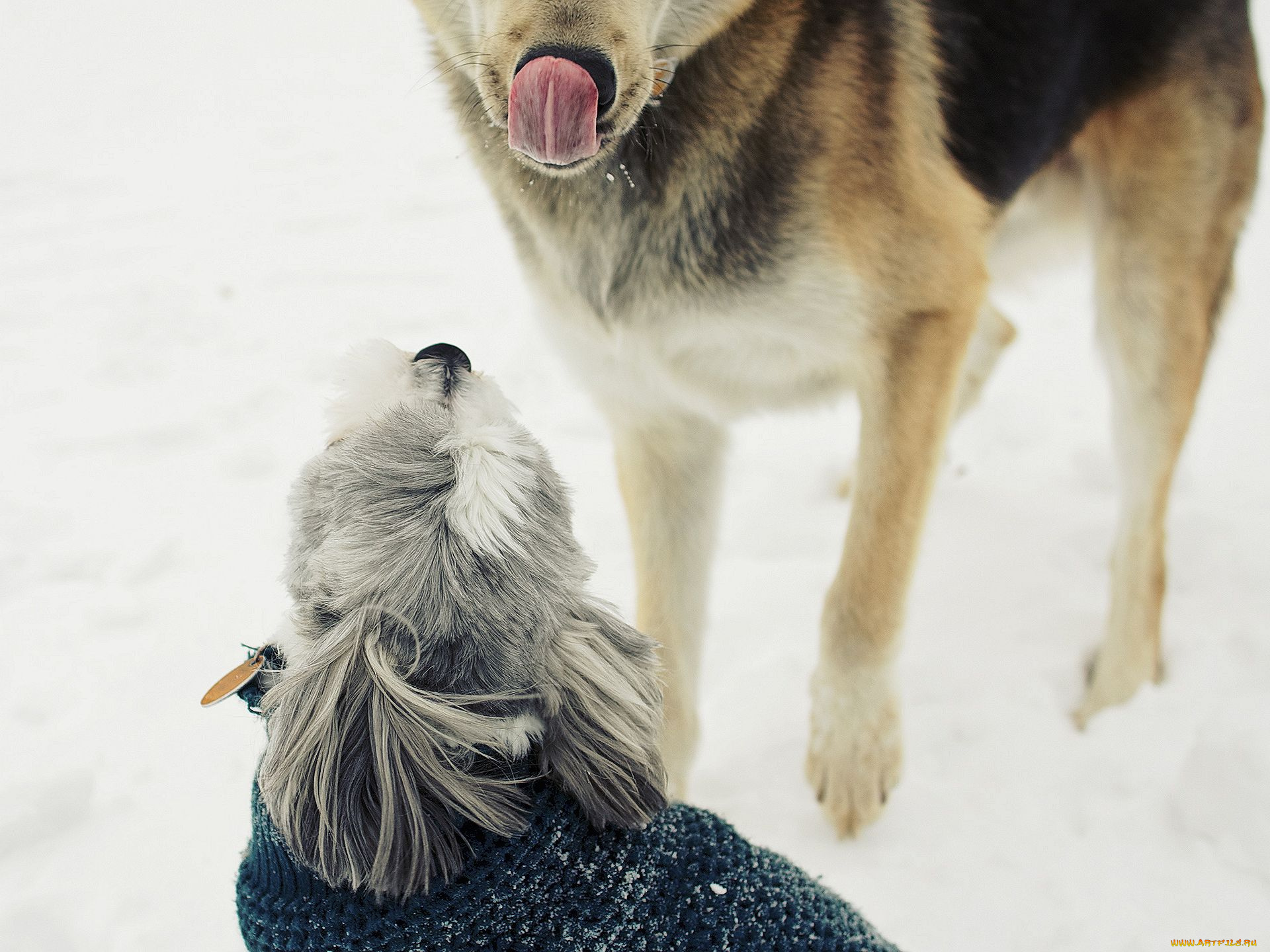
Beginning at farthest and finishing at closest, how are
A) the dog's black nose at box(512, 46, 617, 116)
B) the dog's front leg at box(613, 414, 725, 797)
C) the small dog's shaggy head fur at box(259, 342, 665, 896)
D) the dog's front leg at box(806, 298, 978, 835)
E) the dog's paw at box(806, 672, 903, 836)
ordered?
the dog's front leg at box(613, 414, 725, 797) → the dog's paw at box(806, 672, 903, 836) → the dog's front leg at box(806, 298, 978, 835) → the dog's black nose at box(512, 46, 617, 116) → the small dog's shaggy head fur at box(259, 342, 665, 896)

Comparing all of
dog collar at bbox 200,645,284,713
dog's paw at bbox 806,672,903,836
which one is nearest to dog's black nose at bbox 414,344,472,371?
dog collar at bbox 200,645,284,713

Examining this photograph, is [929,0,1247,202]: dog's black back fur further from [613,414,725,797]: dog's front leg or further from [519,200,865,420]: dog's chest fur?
[613,414,725,797]: dog's front leg

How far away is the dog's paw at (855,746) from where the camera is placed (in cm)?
225

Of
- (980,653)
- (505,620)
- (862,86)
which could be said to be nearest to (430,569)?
(505,620)

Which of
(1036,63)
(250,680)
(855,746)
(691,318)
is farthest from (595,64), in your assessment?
(855,746)

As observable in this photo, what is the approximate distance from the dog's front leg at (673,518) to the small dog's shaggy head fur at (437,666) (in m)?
1.10

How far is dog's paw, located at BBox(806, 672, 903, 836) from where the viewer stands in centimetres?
225

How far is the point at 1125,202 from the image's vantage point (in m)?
2.60

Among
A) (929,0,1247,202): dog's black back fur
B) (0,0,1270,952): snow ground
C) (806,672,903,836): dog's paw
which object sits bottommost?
(0,0,1270,952): snow ground

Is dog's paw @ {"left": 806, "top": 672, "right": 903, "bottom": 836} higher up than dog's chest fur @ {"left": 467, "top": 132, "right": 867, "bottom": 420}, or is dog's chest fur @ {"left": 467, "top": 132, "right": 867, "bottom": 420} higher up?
dog's chest fur @ {"left": 467, "top": 132, "right": 867, "bottom": 420}

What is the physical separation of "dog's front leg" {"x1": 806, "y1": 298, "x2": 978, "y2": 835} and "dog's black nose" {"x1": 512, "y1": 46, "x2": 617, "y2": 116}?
836 millimetres

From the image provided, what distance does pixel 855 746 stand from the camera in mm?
2266

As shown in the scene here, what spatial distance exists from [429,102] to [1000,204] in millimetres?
5759

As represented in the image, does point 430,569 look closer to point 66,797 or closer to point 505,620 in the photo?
point 505,620
